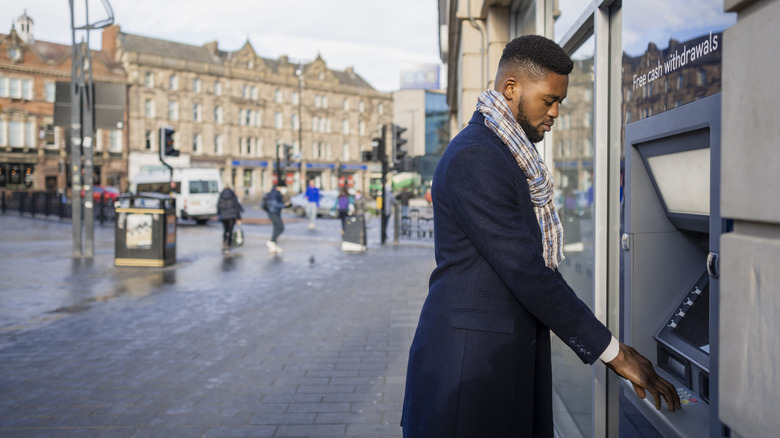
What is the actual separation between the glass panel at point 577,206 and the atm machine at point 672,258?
89 centimetres

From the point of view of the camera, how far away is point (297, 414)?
13.2 ft

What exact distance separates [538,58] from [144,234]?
1116 cm

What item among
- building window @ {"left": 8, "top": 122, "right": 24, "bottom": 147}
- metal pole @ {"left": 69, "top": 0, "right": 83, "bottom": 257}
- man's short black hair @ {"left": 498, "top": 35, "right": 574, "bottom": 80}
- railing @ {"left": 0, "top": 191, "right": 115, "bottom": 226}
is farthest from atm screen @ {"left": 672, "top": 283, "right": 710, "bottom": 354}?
building window @ {"left": 8, "top": 122, "right": 24, "bottom": 147}

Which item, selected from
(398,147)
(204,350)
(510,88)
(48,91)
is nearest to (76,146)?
(398,147)

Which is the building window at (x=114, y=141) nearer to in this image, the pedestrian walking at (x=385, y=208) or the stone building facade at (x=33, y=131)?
the stone building facade at (x=33, y=131)

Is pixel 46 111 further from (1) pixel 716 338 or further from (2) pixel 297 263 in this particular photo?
(1) pixel 716 338

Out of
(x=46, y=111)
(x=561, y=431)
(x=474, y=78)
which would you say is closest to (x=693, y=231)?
(x=561, y=431)

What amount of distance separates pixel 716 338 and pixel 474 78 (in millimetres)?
6039

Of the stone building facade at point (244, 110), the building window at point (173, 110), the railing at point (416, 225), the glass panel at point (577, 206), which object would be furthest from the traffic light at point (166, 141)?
the building window at point (173, 110)

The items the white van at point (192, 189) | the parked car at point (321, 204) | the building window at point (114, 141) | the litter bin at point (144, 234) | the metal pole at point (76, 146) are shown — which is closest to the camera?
the litter bin at point (144, 234)

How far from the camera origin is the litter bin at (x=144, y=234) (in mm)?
11742

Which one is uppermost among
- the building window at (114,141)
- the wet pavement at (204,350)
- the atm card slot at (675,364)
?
the building window at (114,141)

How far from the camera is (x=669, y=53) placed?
1921mm

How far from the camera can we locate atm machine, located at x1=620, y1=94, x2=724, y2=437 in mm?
1738
